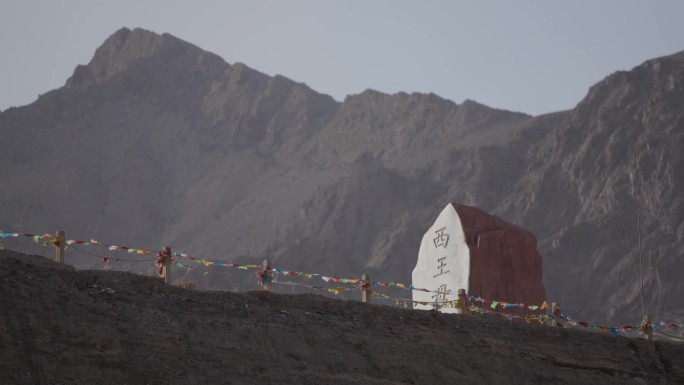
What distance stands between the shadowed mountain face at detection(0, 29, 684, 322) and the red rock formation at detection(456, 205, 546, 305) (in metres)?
34.0

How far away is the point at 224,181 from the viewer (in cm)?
9438

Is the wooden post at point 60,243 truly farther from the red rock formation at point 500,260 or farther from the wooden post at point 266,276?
the red rock formation at point 500,260

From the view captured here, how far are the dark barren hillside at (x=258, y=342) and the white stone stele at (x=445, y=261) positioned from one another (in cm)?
654

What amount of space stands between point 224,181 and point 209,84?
1798 cm

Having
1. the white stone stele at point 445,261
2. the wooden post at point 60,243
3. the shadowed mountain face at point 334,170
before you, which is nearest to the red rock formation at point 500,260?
the white stone stele at point 445,261

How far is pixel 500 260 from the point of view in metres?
29.5

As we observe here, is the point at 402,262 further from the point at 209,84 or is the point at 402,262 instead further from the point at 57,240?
the point at 57,240

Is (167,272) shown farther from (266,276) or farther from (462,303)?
(462,303)

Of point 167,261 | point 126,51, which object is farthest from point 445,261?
point 126,51

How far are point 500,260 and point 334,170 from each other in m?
62.1

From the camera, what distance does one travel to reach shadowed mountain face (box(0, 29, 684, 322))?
238ft

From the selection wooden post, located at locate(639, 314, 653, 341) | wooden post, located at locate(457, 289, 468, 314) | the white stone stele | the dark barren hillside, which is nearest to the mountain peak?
the white stone stele

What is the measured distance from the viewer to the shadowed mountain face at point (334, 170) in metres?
72.6

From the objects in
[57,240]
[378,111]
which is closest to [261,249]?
[378,111]
